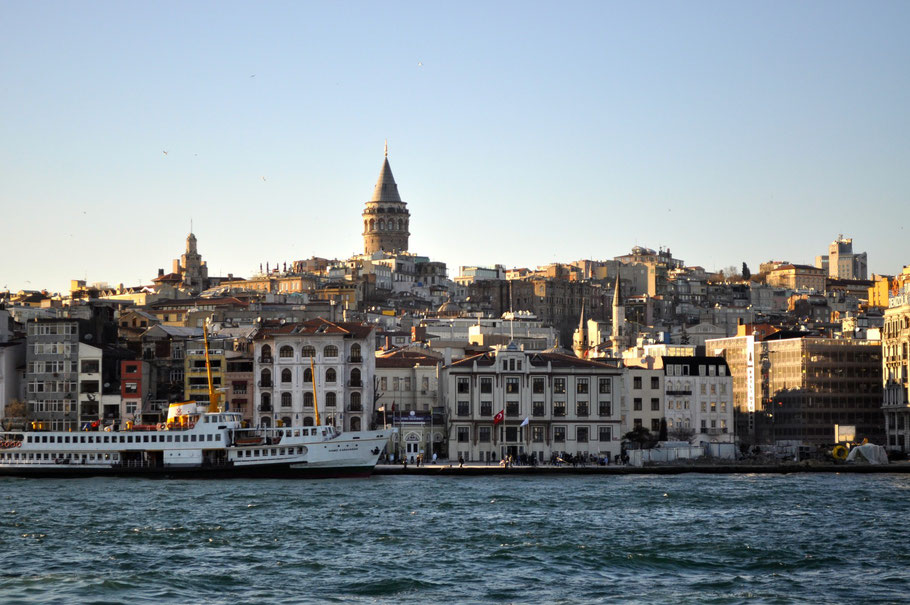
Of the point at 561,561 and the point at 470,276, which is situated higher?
the point at 470,276

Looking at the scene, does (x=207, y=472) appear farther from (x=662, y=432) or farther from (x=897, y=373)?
(x=897, y=373)

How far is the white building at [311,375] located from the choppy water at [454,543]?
1382 centimetres

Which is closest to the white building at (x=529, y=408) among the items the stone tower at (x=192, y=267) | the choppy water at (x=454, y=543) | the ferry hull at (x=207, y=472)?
the ferry hull at (x=207, y=472)

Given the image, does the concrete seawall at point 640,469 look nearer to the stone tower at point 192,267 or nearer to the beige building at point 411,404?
the beige building at point 411,404

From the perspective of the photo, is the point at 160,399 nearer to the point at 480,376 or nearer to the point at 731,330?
the point at 480,376

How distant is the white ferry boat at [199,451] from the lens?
69.9 meters

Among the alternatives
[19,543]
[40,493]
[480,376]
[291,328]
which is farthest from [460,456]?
[19,543]

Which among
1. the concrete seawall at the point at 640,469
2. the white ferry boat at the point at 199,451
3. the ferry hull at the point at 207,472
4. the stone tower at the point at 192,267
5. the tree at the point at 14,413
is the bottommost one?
the concrete seawall at the point at 640,469

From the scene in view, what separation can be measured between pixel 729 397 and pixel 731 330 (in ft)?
202

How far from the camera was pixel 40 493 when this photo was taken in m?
61.4

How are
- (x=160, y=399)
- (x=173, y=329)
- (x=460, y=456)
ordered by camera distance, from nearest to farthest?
(x=460, y=456), (x=160, y=399), (x=173, y=329)

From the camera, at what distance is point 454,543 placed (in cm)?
4397

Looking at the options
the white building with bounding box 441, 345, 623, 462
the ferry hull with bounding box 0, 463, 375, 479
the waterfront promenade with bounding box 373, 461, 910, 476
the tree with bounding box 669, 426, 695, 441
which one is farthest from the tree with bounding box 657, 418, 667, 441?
the ferry hull with bounding box 0, 463, 375, 479

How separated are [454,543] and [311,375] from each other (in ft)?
119
